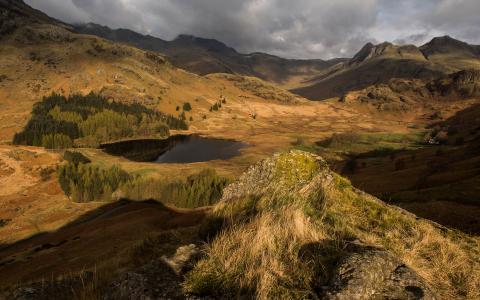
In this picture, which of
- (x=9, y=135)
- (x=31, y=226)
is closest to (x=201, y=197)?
(x=31, y=226)

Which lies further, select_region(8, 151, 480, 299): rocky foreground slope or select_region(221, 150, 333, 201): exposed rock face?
select_region(221, 150, 333, 201): exposed rock face

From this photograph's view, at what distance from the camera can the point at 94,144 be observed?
177 metres

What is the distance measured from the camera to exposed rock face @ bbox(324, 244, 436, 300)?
19.0 ft

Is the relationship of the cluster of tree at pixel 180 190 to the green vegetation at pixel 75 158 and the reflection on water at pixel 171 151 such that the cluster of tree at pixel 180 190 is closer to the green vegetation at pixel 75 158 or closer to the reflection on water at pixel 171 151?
the green vegetation at pixel 75 158

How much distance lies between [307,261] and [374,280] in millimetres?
1450

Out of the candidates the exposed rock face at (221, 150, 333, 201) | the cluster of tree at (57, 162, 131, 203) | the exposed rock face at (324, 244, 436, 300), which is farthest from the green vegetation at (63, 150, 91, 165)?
the exposed rock face at (324, 244, 436, 300)

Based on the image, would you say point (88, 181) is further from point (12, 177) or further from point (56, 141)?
point (56, 141)

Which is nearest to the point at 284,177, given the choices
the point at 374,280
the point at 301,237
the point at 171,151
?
the point at 301,237

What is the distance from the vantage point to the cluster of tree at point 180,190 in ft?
311

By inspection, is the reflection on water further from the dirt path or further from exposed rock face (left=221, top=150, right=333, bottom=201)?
exposed rock face (left=221, top=150, right=333, bottom=201)

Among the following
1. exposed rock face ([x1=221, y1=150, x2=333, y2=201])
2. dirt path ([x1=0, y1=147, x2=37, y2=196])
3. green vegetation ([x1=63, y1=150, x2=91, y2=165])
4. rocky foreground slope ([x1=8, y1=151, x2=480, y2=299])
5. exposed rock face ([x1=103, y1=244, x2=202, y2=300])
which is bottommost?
dirt path ([x1=0, y1=147, x2=37, y2=196])

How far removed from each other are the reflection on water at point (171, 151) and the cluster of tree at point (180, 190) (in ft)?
164

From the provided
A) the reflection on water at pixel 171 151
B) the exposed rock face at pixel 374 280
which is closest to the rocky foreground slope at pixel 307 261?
the exposed rock face at pixel 374 280

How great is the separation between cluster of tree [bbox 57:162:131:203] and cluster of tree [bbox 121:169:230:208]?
18.9ft
